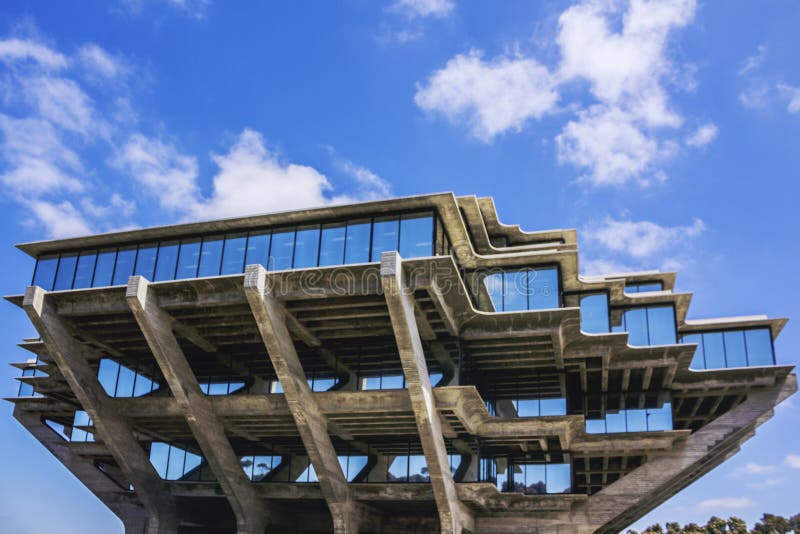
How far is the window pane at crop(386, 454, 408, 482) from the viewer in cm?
3256

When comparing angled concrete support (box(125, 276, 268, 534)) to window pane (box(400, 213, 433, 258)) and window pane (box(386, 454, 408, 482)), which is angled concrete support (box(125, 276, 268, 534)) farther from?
window pane (box(400, 213, 433, 258))

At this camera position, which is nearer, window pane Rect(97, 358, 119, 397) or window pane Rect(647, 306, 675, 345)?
window pane Rect(647, 306, 675, 345)

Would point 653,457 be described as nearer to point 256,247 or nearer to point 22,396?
point 256,247

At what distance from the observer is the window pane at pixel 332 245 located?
29.2 metres

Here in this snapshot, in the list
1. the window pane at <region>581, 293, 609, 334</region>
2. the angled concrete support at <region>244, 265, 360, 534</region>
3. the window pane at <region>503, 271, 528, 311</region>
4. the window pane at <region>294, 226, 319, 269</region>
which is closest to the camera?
the angled concrete support at <region>244, 265, 360, 534</region>

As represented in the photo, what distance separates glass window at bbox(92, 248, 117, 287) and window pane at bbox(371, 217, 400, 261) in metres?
12.5

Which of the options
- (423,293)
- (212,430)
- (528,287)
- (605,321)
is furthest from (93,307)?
(605,321)

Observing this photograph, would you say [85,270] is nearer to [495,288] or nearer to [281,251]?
[281,251]

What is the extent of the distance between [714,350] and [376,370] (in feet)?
56.1

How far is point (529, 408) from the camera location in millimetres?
32438

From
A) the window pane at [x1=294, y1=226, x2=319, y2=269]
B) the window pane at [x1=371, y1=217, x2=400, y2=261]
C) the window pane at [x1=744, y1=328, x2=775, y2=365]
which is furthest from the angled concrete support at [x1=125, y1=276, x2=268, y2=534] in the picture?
the window pane at [x1=744, y1=328, x2=775, y2=365]

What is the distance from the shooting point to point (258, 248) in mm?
30719

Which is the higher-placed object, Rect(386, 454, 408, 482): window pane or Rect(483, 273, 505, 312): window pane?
Rect(483, 273, 505, 312): window pane

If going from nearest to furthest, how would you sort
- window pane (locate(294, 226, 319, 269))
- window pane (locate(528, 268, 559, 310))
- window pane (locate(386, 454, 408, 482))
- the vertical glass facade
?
window pane (locate(294, 226, 319, 269)) < window pane (locate(528, 268, 559, 310)) < window pane (locate(386, 454, 408, 482)) < the vertical glass facade
